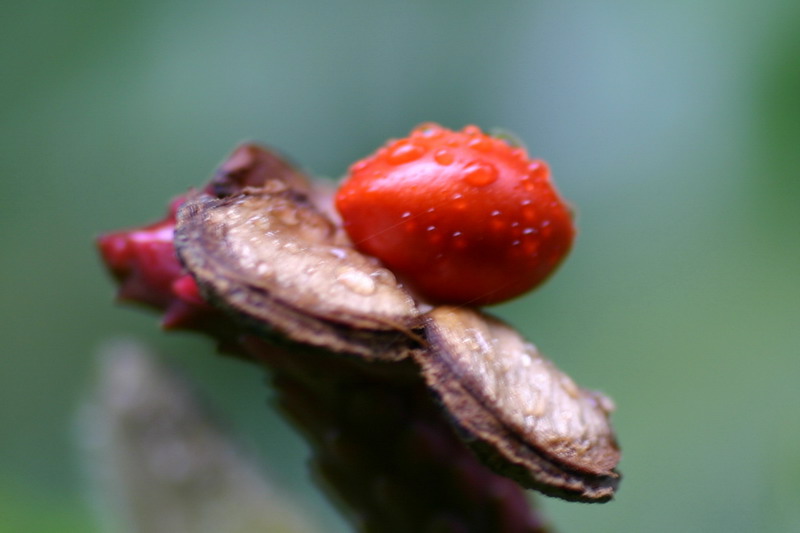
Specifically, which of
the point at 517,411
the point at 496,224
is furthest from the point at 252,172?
the point at 517,411

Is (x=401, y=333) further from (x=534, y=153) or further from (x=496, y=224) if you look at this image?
(x=534, y=153)

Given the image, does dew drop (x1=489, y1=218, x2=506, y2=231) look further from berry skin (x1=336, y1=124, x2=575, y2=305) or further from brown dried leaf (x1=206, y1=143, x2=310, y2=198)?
brown dried leaf (x1=206, y1=143, x2=310, y2=198)

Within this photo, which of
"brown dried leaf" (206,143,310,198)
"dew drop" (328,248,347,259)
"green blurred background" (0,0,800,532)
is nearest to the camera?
"dew drop" (328,248,347,259)

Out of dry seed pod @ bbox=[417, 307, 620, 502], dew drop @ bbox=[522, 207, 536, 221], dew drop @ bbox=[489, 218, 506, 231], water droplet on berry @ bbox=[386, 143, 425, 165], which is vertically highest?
water droplet on berry @ bbox=[386, 143, 425, 165]

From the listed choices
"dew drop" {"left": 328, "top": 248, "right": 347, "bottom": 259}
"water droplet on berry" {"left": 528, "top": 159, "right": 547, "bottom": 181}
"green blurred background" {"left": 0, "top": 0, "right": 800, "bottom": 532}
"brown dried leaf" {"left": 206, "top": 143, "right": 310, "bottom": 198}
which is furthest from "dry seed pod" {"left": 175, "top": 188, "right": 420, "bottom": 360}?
"green blurred background" {"left": 0, "top": 0, "right": 800, "bottom": 532}

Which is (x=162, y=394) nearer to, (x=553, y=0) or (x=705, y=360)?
(x=705, y=360)

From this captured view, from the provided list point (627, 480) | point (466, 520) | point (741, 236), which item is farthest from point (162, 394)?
point (741, 236)
